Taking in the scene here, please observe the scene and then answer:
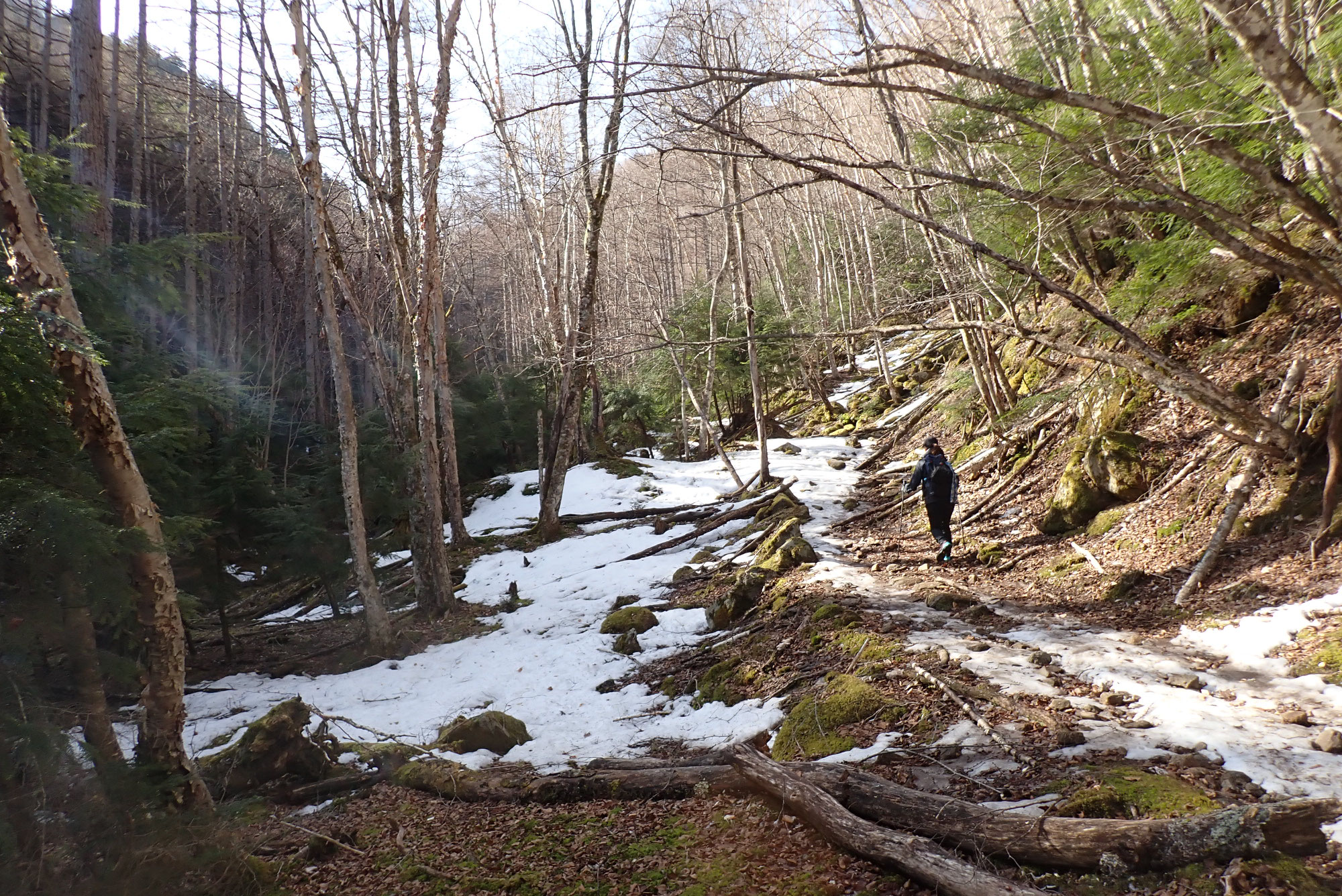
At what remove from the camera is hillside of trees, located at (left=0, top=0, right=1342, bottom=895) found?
3.43 metres

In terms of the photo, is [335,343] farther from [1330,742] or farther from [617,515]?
[1330,742]

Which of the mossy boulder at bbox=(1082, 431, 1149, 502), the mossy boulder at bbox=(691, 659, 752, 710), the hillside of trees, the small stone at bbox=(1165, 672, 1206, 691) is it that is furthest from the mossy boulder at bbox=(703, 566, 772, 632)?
the small stone at bbox=(1165, 672, 1206, 691)

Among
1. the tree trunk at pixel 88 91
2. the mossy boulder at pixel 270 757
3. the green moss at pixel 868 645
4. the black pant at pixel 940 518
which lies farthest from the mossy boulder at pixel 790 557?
the tree trunk at pixel 88 91

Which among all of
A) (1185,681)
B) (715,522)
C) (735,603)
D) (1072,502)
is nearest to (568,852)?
(1185,681)

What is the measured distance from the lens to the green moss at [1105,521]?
7.38 m

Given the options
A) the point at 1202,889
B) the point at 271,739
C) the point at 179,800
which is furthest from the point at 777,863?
the point at 271,739

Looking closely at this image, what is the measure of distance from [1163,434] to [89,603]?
31.1 ft

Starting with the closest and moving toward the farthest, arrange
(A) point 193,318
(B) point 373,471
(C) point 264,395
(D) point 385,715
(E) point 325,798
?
(E) point 325,798
(D) point 385,715
(B) point 373,471
(A) point 193,318
(C) point 264,395

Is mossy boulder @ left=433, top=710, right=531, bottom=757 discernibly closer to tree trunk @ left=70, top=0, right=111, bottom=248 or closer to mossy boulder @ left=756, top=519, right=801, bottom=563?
Answer: mossy boulder @ left=756, top=519, right=801, bottom=563

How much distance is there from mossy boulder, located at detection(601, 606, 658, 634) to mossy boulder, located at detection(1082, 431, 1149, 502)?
5.40m

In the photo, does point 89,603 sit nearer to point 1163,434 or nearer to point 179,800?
point 179,800

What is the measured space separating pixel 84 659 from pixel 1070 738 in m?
5.46

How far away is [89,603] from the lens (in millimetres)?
3908

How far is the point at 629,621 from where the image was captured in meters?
8.80
